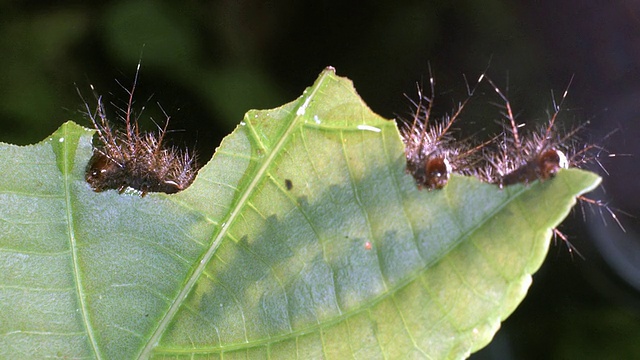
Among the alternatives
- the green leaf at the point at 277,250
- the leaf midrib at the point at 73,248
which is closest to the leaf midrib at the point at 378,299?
the green leaf at the point at 277,250

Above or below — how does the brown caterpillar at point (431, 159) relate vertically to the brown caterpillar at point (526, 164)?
above

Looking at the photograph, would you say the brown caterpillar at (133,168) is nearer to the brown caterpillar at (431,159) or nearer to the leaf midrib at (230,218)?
the leaf midrib at (230,218)

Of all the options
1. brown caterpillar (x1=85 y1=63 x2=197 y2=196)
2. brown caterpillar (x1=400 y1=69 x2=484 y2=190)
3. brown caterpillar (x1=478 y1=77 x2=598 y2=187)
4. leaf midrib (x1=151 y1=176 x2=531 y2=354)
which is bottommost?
leaf midrib (x1=151 y1=176 x2=531 y2=354)

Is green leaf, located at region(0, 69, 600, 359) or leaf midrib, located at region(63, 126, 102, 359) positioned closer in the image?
green leaf, located at region(0, 69, 600, 359)

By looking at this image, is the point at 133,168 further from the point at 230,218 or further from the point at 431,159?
the point at 431,159

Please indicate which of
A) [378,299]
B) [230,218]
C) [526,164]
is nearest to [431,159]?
[526,164]

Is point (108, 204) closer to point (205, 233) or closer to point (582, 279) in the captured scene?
point (205, 233)

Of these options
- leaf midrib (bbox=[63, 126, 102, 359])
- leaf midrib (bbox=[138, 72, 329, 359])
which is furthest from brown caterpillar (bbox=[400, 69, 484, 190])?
leaf midrib (bbox=[63, 126, 102, 359])

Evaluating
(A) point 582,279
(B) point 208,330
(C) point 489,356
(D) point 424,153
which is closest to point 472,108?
(A) point 582,279

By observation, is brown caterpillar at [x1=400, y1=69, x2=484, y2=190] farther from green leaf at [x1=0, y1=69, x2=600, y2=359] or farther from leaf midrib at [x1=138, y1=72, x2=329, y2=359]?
leaf midrib at [x1=138, y1=72, x2=329, y2=359]
